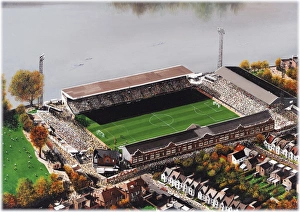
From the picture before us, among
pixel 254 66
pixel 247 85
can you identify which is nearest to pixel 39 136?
pixel 247 85

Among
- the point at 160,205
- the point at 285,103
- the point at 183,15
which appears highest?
the point at 183,15

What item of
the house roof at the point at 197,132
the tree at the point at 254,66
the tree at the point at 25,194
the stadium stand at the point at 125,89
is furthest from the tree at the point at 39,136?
the tree at the point at 254,66

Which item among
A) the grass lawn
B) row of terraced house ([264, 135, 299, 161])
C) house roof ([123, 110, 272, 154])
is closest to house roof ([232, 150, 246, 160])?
house roof ([123, 110, 272, 154])

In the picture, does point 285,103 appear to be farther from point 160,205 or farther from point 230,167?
point 160,205

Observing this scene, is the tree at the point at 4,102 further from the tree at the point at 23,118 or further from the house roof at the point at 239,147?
the house roof at the point at 239,147

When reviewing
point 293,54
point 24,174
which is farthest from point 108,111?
point 293,54

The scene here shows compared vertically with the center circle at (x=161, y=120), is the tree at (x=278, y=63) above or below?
above

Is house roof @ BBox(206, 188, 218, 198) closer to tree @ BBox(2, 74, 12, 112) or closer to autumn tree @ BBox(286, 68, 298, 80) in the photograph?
tree @ BBox(2, 74, 12, 112)
